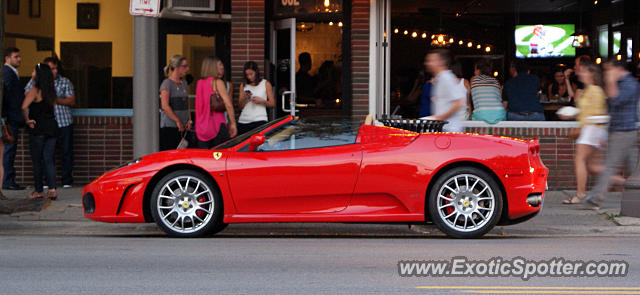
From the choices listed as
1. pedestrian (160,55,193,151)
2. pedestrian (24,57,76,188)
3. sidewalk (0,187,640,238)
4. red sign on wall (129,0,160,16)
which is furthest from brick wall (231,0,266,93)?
sidewalk (0,187,640,238)

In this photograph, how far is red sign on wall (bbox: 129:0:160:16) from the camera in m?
10.2

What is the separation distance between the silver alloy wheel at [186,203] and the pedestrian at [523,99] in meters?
5.79

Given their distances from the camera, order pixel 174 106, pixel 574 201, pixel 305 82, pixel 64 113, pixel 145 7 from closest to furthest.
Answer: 1. pixel 145 7
2. pixel 574 201
3. pixel 174 106
4. pixel 64 113
5. pixel 305 82

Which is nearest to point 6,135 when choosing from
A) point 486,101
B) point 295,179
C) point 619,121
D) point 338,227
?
point 338,227

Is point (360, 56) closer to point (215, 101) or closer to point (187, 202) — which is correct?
point (215, 101)

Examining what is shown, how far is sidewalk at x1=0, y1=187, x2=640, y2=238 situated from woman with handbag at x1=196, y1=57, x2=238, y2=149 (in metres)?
1.92

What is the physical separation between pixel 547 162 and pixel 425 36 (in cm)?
913

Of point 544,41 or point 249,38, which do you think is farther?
point 544,41

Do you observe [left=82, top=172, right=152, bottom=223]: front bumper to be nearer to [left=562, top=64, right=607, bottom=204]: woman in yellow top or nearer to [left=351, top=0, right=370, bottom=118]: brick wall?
[left=562, top=64, right=607, bottom=204]: woman in yellow top

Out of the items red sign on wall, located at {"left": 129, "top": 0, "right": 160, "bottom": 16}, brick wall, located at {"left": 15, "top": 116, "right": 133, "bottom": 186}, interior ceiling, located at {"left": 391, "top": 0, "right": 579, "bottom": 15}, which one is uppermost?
interior ceiling, located at {"left": 391, "top": 0, "right": 579, "bottom": 15}

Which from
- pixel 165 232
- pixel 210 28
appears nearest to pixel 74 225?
pixel 165 232

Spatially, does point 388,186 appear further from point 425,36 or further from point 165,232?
point 425,36

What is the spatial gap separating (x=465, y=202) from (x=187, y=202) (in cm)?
264

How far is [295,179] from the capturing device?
8.63 metres
